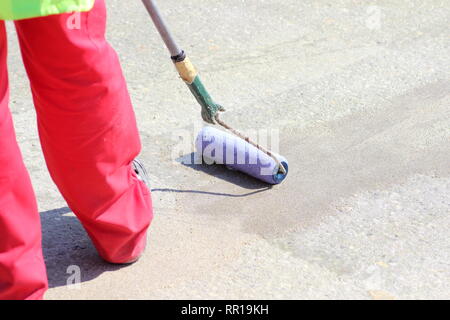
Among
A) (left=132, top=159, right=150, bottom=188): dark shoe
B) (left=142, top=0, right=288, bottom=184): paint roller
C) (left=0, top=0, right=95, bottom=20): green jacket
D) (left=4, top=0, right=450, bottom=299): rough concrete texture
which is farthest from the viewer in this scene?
(left=132, top=159, right=150, bottom=188): dark shoe

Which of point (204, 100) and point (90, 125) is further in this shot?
point (204, 100)

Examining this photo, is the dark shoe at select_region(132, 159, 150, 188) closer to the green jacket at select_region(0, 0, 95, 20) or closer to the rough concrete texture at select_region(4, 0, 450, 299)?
the rough concrete texture at select_region(4, 0, 450, 299)

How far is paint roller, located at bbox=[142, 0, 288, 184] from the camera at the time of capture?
3398mm

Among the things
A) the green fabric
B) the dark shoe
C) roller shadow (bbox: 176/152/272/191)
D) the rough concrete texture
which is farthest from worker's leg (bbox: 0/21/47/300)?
roller shadow (bbox: 176/152/272/191)

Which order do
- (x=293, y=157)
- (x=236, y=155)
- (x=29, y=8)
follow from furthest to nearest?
(x=293, y=157)
(x=236, y=155)
(x=29, y=8)

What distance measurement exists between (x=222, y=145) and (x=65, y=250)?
851 millimetres

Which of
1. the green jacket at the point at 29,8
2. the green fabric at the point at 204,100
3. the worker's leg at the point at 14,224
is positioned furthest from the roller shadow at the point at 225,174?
the green jacket at the point at 29,8

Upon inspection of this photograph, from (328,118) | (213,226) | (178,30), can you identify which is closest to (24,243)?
(213,226)

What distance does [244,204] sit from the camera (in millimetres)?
3604

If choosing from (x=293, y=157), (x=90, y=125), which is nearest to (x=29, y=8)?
(x=90, y=125)

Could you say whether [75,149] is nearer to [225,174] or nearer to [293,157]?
[225,174]

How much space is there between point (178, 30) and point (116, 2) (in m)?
0.60

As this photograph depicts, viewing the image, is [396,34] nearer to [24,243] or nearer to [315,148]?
[315,148]

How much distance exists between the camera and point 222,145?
3842 millimetres
